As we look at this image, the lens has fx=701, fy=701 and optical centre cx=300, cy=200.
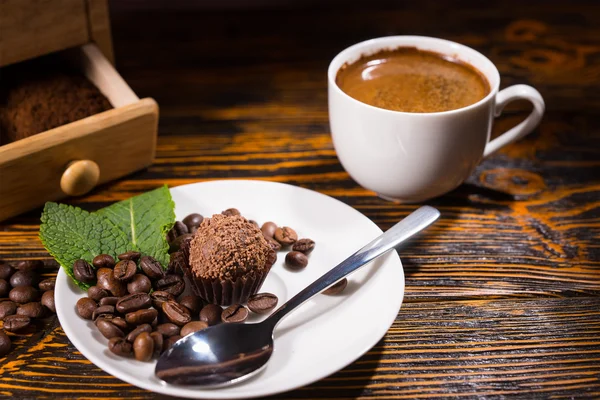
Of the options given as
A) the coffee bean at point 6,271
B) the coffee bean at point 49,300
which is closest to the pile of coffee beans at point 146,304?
the coffee bean at point 49,300

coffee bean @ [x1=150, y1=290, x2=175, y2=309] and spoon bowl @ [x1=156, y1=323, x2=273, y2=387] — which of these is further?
coffee bean @ [x1=150, y1=290, x2=175, y2=309]

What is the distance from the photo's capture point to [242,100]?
2152 mm

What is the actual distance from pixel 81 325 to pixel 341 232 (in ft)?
1.92

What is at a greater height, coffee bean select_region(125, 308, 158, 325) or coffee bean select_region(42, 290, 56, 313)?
coffee bean select_region(125, 308, 158, 325)

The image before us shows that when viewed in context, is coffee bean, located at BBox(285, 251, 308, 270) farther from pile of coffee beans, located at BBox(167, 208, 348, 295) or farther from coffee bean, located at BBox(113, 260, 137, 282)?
coffee bean, located at BBox(113, 260, 137, 282)

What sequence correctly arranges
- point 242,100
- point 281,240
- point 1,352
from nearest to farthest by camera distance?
point 1,352 < point 281,240 < point 242,100

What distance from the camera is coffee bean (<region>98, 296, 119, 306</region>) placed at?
1303mm

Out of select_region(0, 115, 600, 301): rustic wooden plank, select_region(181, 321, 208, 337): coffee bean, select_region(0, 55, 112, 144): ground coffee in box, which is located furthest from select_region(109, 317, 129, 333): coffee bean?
select_region(0, 55, 112, 144): ground coffee in box

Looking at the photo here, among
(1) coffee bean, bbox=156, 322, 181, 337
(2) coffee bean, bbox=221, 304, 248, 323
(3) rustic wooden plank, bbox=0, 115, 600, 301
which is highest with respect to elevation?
(1) coffee bean, bbox=156, 322, 181, 337

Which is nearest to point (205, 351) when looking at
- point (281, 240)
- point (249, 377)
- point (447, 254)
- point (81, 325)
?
point (249, 377)

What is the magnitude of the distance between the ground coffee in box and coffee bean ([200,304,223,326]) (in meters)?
0.67

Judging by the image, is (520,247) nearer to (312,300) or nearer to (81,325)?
(312,300)

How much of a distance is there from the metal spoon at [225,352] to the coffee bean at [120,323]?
0.36 ft

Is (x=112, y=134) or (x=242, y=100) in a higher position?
(x=112, y=134)
